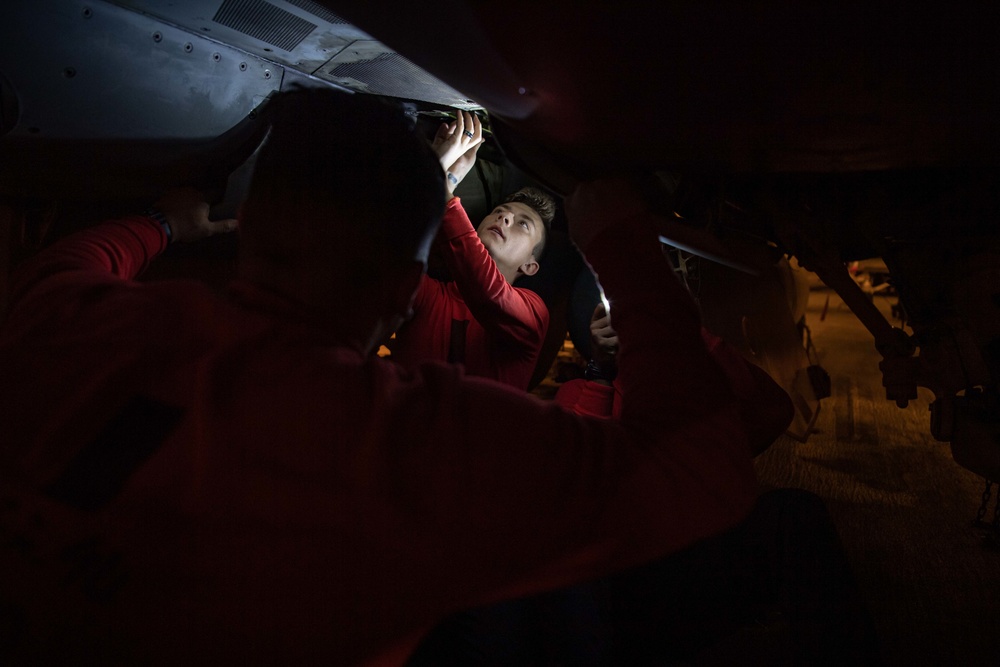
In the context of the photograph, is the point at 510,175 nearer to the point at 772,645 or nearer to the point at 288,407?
the point at 772,645

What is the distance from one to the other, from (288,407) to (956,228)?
5.26 feet

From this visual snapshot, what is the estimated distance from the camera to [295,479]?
613mm

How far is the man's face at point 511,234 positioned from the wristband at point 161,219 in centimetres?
100

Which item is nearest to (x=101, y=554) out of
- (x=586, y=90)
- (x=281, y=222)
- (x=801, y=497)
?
(x=281, y=222)

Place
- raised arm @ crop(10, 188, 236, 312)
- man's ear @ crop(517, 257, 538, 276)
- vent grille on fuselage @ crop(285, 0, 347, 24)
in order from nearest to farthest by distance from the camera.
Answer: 1. raised arm @ crop(10, 188, 236, 312)
2. vent grille on fuselage @ crop(285, 0, 347, 24)
3. man's ear @ crop(517, 257, 538, 276)

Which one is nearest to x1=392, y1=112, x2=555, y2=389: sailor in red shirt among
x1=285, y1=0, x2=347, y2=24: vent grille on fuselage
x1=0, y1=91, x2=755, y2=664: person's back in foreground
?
x1=285, y1=0, x2=347, y2=24: vent grille on fuselage

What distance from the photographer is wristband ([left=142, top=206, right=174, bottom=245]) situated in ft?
4.14

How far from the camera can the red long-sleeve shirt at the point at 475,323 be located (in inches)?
68.0

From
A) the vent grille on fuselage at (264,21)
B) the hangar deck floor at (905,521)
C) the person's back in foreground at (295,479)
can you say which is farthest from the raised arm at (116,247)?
the hangar deck floor at (905,521)

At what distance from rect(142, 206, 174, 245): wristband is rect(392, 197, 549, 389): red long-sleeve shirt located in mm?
676

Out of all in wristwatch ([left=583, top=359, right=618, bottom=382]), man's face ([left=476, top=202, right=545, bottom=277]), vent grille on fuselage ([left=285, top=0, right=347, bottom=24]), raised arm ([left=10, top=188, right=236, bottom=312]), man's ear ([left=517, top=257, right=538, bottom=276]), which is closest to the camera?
raised arm ([left=10, top=188, right=236, bottom=312])

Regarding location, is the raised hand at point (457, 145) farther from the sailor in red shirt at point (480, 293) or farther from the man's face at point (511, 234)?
the man's face at point (511, 234)

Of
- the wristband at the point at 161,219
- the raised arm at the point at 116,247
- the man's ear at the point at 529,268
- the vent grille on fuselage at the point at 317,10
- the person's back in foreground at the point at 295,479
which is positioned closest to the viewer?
the person's back in foreground at the point at 295,479

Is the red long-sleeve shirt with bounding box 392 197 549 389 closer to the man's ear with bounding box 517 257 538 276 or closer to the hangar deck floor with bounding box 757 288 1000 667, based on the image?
the man's ear with bounding box 517 257 538 276
